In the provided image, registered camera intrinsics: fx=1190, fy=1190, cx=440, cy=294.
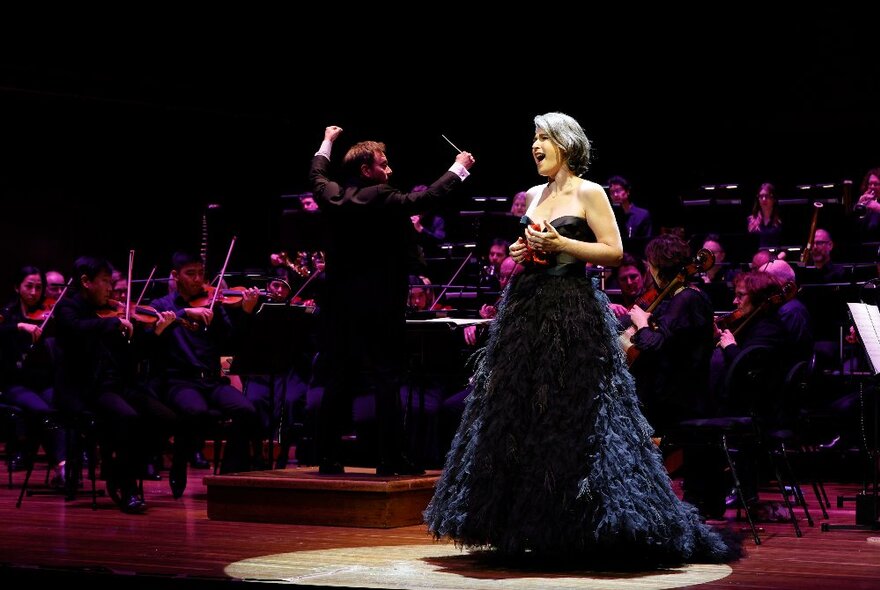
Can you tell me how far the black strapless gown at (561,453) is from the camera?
402cm

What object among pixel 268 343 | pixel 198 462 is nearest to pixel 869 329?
pixel 268 343

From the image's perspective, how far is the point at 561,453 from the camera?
407cm

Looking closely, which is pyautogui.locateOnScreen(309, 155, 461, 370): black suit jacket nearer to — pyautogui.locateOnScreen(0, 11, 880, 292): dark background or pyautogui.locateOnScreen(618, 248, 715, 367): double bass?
pyautogui.locateOnScreen(618, 248, 715, 367): double bass

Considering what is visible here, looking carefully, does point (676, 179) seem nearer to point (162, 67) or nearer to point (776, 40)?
point (776, 40)

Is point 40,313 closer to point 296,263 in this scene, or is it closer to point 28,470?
point 28,470

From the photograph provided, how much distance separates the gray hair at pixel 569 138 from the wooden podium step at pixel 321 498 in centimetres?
184

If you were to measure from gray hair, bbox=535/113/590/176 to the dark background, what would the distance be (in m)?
6.92

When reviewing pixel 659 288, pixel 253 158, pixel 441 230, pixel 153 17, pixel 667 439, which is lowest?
pixel 667 439

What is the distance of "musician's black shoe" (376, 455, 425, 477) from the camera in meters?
5.74

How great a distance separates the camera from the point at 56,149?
1230 cm

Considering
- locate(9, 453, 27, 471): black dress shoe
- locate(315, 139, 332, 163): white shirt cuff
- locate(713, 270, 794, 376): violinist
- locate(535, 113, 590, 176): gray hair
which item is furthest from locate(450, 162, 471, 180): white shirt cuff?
locate(9, 453, 27, 471): black dress shoe

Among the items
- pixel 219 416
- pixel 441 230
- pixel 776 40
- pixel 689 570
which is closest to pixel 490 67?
pixel 441 230

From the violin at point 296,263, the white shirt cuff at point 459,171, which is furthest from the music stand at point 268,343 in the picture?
the violin at point 296,263

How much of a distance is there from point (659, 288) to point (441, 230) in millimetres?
5246
